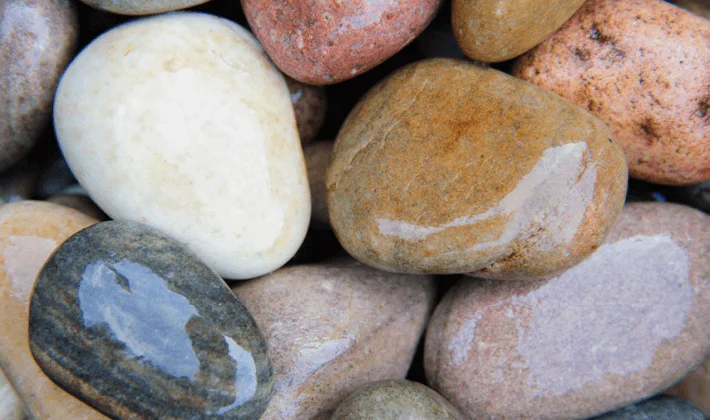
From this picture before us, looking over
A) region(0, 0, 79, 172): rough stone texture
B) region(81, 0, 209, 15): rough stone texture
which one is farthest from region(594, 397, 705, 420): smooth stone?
region(0, 0, 79, 172): rough stone texture

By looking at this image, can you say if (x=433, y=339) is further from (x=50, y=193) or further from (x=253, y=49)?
(x=50, y=193)

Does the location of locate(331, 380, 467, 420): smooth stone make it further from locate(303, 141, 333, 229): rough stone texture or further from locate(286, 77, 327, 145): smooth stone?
locate(286, 77, 327, 145): smooth stone

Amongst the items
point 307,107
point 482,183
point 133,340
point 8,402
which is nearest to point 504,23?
point 482,183

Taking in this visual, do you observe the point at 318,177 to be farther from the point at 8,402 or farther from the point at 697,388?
the point at 697,388

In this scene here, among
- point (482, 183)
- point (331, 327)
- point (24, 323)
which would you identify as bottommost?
point (331, 327)

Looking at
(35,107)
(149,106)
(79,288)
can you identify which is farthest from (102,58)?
(79,288)

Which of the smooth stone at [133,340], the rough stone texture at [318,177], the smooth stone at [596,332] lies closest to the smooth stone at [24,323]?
the smooth stone at [133,340]
